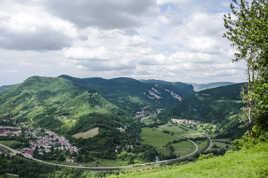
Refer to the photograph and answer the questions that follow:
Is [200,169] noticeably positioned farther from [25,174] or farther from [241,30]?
[25,174]

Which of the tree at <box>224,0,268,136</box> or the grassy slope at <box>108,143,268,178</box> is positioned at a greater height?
the tree at <box>224,0,268,136</box>

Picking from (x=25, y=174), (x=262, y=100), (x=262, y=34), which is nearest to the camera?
(x=262, y=100)

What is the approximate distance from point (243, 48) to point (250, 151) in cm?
1823

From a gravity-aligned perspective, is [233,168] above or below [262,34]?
below

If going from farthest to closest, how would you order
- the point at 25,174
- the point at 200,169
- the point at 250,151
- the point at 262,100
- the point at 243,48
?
1. the point at 25,174
2. the point at 243,48
3. the point at 250,151
4. the point at 200,169
5. the point at 262,100

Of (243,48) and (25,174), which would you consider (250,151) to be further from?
(25,174)

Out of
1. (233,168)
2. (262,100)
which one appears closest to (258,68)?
(262,100)

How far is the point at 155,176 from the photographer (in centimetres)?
2978

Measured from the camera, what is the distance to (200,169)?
2859cm

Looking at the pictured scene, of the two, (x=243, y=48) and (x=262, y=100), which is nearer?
(x=262, y=100)

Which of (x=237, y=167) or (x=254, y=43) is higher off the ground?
(x=254, y=43)

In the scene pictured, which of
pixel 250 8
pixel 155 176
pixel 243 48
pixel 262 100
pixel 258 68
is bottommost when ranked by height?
pixel 155 176

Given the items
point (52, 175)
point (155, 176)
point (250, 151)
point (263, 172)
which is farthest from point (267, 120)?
point (52, 175)

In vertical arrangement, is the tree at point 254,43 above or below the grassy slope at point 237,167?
above
